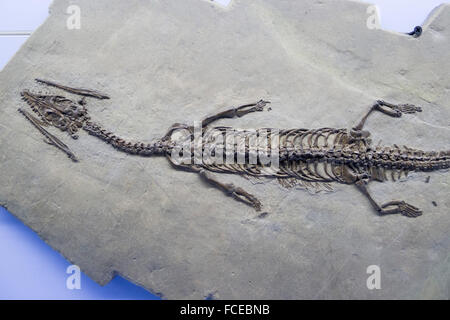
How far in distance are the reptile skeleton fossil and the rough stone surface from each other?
0.12 m

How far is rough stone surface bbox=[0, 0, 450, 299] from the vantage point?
14.5 ft

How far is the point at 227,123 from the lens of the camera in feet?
15.7

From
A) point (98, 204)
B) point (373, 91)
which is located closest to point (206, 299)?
point (98, 204)

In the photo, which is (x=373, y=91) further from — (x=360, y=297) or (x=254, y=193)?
(x=360, y=297)

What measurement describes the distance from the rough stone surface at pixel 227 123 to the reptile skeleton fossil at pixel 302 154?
12cm

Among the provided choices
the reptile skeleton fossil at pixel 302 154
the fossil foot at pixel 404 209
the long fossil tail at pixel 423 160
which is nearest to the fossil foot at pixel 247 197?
the reptile skeleton fossil at pixel 302 154

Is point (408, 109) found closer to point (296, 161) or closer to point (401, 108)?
point (401, 108)

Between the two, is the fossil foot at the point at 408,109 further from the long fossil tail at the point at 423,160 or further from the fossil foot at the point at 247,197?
the fossil foot at the point at 247,197

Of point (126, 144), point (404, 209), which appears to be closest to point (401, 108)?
point (404, 209)

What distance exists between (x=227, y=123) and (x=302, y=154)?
1.01 meters

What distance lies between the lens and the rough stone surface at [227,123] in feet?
14.5

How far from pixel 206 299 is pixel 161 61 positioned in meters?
3.09

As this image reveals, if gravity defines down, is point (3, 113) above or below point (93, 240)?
above

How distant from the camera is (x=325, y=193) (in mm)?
4555
